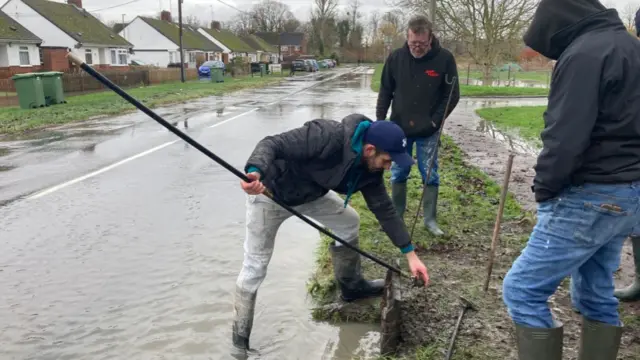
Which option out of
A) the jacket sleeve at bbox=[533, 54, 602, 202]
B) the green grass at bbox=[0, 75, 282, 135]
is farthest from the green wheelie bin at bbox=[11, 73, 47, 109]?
the jacket sleeve at bbox=[533, 54, 602, 202]

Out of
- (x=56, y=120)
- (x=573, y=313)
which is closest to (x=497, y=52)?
(x=56, y=120)

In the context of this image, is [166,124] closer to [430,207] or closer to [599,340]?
[599,340]

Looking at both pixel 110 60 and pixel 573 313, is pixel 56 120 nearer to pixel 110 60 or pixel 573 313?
pixel 573 313

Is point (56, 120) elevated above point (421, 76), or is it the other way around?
point (421, 76)

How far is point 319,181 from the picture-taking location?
11.5 ft

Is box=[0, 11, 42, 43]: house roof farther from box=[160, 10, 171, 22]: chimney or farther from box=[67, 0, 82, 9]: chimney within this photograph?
box=[160, 10, 171, 22]: chimney

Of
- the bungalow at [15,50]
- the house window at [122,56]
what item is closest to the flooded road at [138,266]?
the bungalow at [15,50]

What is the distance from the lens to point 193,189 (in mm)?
7891

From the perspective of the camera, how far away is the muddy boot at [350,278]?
421 cm

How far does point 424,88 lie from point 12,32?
123ft

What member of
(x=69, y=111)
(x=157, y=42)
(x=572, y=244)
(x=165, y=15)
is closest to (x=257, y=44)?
(x=165, y=15)

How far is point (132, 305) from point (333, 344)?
1.62 meters

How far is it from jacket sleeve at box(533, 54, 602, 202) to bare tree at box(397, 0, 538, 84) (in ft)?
98.0

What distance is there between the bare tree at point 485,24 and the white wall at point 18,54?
78.6 ft
